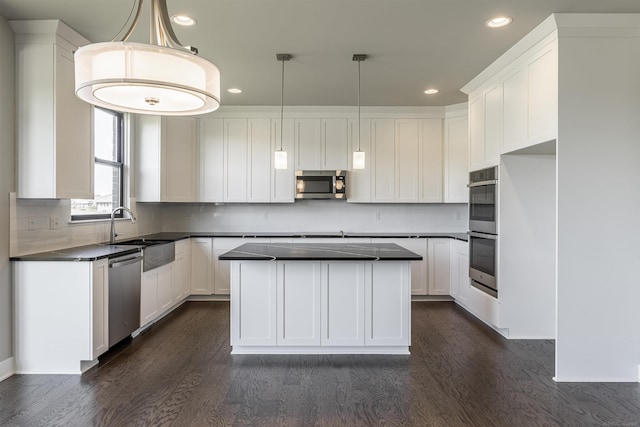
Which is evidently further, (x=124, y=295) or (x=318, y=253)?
(x=124, y=295)

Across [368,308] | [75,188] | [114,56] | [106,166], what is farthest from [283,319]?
[106,166]

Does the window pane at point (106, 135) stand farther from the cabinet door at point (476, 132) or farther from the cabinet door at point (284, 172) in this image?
the cabinet door at point (476, 132)

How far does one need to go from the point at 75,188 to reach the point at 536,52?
3.92 metres

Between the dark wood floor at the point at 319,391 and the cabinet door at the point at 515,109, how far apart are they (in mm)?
1859

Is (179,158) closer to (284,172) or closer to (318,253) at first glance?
(284,172)

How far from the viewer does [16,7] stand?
106 inches

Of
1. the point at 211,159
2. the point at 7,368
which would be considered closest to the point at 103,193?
the point at 211,159

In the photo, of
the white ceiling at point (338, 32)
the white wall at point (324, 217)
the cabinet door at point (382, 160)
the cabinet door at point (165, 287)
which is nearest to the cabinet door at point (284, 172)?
the white wall at point (324, 217)

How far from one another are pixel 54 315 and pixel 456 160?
15.7ft

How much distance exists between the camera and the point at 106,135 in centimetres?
423

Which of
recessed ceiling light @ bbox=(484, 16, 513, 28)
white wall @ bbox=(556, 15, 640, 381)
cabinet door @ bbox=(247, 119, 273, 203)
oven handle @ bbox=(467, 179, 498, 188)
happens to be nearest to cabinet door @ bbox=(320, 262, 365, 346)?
white wall @ bbox=(556, 15, 640, 381)

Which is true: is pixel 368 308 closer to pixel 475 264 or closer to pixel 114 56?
pixel 475 264

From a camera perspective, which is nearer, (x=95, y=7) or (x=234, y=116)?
(x=95, y=7)

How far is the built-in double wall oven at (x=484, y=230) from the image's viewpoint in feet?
12.4
